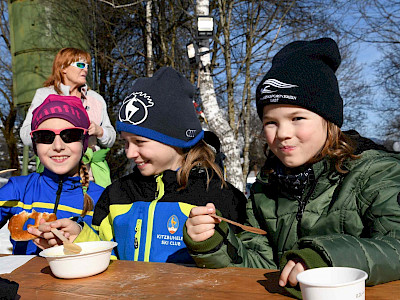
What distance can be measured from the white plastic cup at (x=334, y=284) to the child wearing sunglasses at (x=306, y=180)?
0.23 m

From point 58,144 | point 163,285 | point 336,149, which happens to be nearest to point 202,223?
point 163,285

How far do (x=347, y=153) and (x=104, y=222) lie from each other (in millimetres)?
1175

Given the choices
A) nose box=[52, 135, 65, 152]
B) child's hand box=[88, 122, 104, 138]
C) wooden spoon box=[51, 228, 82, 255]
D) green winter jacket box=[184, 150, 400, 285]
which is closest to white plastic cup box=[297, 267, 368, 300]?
green winter jacket box=[184, 150, 400, 285]

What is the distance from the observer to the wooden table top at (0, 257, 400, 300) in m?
1.09

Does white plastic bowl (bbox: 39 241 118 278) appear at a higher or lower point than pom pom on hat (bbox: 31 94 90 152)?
lower

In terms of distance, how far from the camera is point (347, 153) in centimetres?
143

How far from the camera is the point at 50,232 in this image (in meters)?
1.67

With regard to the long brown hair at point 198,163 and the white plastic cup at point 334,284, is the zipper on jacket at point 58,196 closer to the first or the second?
the long brown hair at point 198,163

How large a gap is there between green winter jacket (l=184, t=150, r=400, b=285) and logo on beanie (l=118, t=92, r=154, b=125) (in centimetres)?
66

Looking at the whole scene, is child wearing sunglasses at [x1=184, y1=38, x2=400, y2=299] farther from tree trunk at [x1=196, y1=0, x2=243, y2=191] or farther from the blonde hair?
tree trunk at [x1=196, y1=0, x2=243, y2=191]

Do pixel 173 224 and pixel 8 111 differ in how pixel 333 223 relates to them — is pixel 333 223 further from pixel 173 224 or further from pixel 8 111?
pixel 8 111

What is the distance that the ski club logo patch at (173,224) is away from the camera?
1.81m

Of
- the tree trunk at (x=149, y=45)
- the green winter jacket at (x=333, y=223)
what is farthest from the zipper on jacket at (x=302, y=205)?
the tree trunk at (x=149, y=45)

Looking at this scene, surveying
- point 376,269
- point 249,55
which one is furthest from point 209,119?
point 376,269
